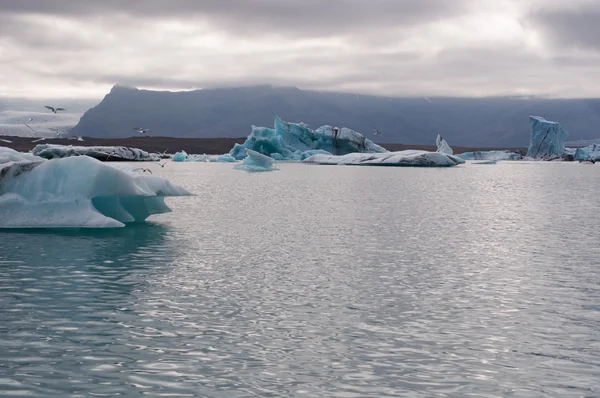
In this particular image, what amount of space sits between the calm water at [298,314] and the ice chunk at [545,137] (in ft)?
282

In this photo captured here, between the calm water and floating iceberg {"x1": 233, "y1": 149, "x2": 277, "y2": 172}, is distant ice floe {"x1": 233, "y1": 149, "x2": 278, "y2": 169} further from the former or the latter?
the calm water

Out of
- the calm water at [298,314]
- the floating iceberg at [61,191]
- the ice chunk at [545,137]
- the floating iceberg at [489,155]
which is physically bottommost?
the calm water at [298,314]

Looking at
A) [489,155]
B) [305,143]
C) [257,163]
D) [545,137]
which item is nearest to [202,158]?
[305,143]

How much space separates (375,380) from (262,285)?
4.73m

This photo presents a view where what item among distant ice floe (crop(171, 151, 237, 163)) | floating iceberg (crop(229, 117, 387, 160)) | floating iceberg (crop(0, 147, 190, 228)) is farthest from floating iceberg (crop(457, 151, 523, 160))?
floating iceberg (crop(0, 147, 190, 228))

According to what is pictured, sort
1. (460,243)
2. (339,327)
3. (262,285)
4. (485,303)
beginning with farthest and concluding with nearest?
(460,243) → (262,285) → (485,303) → (339,327)

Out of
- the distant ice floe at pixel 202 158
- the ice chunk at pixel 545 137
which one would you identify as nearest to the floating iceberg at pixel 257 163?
the distant ice floe at pixel 202 158

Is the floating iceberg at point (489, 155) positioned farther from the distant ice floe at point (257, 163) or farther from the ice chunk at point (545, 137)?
the distant ice floe at point (257, 163)

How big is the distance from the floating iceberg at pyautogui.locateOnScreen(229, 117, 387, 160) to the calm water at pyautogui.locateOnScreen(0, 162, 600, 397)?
220 ft

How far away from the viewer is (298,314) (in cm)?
914

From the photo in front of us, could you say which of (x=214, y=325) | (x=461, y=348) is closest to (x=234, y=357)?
(x=214, y=325)

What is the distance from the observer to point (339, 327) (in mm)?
8516

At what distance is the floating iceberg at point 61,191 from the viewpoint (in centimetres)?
1719

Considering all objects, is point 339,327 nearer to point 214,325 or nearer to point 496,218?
point 214,325
